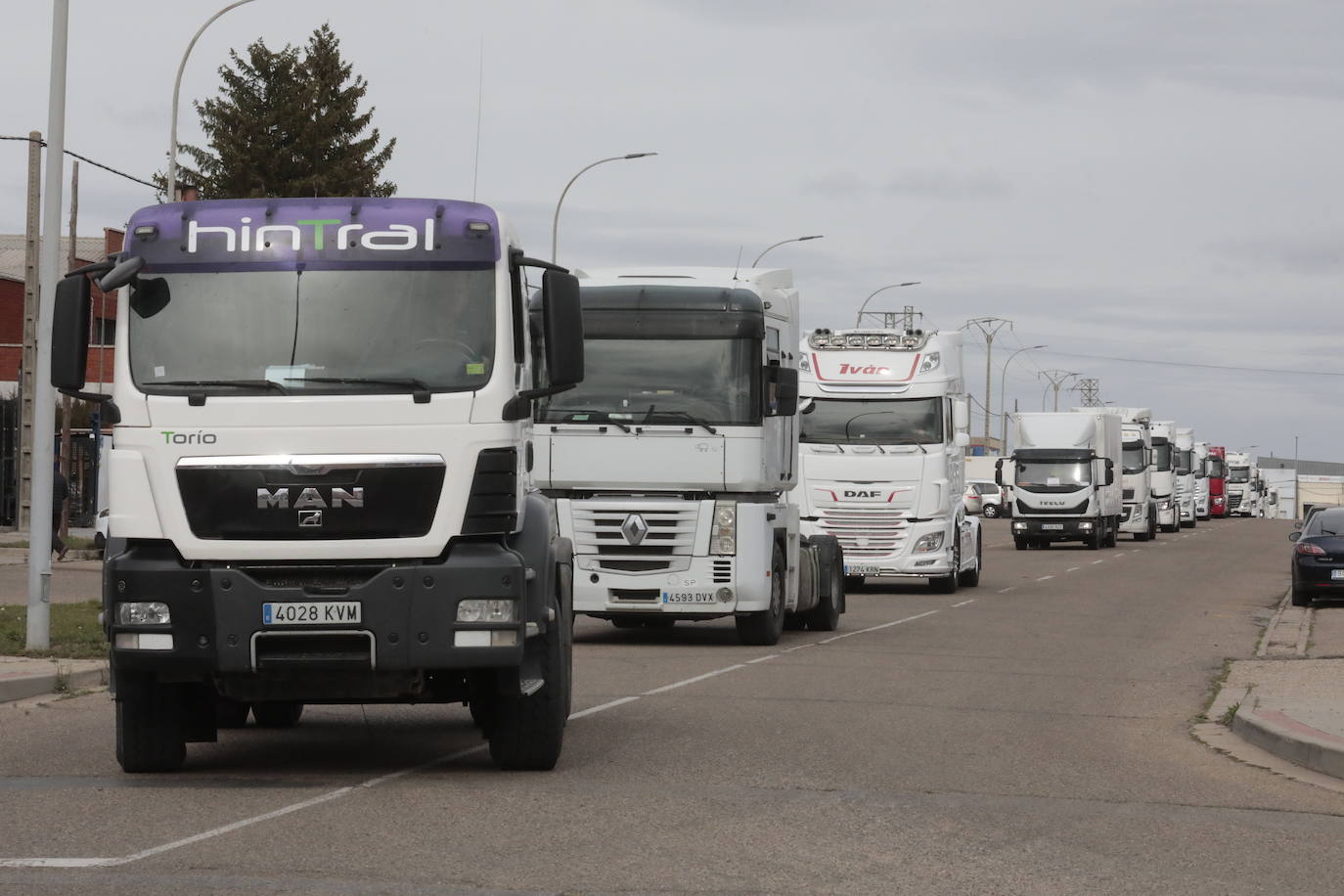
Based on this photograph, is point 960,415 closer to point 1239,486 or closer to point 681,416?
point 681,416

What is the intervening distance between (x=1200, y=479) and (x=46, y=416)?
3047 inches

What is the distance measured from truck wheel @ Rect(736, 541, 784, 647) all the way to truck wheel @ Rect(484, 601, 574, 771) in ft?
29.9

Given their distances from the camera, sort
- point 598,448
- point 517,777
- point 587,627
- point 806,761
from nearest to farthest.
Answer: point 517,777 < point 806,761 < point 598,448 < point 587,627

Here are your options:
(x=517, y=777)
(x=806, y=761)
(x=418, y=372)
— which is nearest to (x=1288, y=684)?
(x=806, y=761)

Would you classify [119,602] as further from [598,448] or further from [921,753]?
[598,448]

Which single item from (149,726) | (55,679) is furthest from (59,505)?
(149,726)

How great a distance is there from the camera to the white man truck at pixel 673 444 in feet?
61.4

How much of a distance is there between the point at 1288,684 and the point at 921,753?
5.34 meters

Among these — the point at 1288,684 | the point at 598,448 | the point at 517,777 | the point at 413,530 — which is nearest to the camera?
the point at 413,530

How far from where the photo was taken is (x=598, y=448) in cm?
1895

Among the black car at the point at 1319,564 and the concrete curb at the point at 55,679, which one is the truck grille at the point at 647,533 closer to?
the concrete curb at the point at 55,679

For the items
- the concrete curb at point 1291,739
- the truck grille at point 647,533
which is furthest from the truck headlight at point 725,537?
the concrete curb at point 1291,739

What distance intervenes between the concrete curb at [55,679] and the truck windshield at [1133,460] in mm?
47767

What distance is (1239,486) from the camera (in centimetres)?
11338
